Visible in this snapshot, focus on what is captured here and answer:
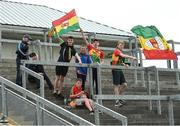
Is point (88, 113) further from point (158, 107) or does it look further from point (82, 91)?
point (158, 107)

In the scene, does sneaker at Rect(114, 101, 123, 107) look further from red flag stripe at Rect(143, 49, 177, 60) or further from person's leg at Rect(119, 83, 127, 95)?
red flag stripe at Rect(143, 49, 177, 60)

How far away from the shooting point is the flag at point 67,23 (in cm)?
1507

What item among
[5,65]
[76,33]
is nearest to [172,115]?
[5,65]

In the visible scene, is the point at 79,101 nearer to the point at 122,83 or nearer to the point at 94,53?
the point at 122,83

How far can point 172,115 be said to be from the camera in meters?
13.6

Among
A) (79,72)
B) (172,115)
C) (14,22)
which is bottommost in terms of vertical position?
(172,115)

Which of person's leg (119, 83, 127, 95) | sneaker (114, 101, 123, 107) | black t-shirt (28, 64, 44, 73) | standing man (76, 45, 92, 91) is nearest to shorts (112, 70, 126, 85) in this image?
person's leg (119, 83, 127, 95)

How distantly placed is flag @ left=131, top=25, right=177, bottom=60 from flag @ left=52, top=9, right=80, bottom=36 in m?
1.82

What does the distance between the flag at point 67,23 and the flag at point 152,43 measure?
5.98 ft

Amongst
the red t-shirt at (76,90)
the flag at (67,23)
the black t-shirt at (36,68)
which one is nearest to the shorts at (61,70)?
the black t-shirt at (36,68)

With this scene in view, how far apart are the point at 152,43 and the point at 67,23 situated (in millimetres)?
2550

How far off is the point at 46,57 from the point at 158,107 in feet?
15.2

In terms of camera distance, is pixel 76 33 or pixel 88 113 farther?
pixel 76 33

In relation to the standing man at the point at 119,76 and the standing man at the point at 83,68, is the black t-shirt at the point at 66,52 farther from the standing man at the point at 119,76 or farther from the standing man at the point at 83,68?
the standing man at the point at 119,76
